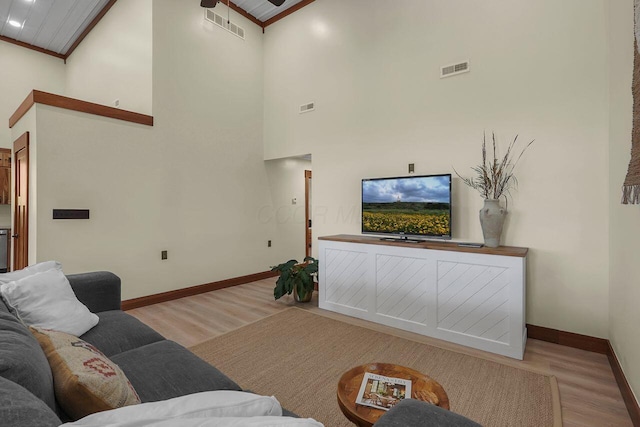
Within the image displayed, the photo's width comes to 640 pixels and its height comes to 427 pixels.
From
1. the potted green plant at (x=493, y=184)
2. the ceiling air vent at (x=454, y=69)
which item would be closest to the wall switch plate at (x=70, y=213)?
the potted green plant at (x=493, y=184)

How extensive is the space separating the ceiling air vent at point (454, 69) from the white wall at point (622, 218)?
3.73ft

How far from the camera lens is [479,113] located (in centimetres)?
327

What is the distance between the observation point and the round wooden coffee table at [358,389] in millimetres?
1282

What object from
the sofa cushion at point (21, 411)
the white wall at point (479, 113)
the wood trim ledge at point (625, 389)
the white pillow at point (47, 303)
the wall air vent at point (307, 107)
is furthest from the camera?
the wall air vent at point (307, 107)

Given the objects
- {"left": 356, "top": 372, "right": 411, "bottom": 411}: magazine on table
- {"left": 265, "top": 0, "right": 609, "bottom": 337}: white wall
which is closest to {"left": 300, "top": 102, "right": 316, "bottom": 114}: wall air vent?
{"left": 265, "top": 0, "right": 609, "bottom": 337}: white wall

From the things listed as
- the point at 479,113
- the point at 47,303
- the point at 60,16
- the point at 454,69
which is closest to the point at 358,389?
the point at 47,303

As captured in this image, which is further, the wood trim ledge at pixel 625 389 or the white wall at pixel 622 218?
the white wall at pixel 622 218

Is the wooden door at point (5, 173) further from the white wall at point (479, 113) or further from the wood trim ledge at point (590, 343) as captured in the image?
the wood trim ledge at point (590, 343)

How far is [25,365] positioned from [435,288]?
287cm

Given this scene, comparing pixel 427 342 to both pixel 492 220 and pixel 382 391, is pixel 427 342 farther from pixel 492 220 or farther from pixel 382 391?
pixel 382 391

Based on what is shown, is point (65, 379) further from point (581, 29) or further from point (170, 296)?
point (581, 29)

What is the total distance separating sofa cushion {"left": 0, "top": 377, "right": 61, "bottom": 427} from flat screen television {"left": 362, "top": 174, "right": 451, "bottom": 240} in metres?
3.22

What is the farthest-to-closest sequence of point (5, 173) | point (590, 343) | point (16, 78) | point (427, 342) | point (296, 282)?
point (16, 78) < point (5, 173) < point (296, 282) < point (427, 342) < point (590, 343)

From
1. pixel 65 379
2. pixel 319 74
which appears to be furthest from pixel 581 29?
pixel 65 379
